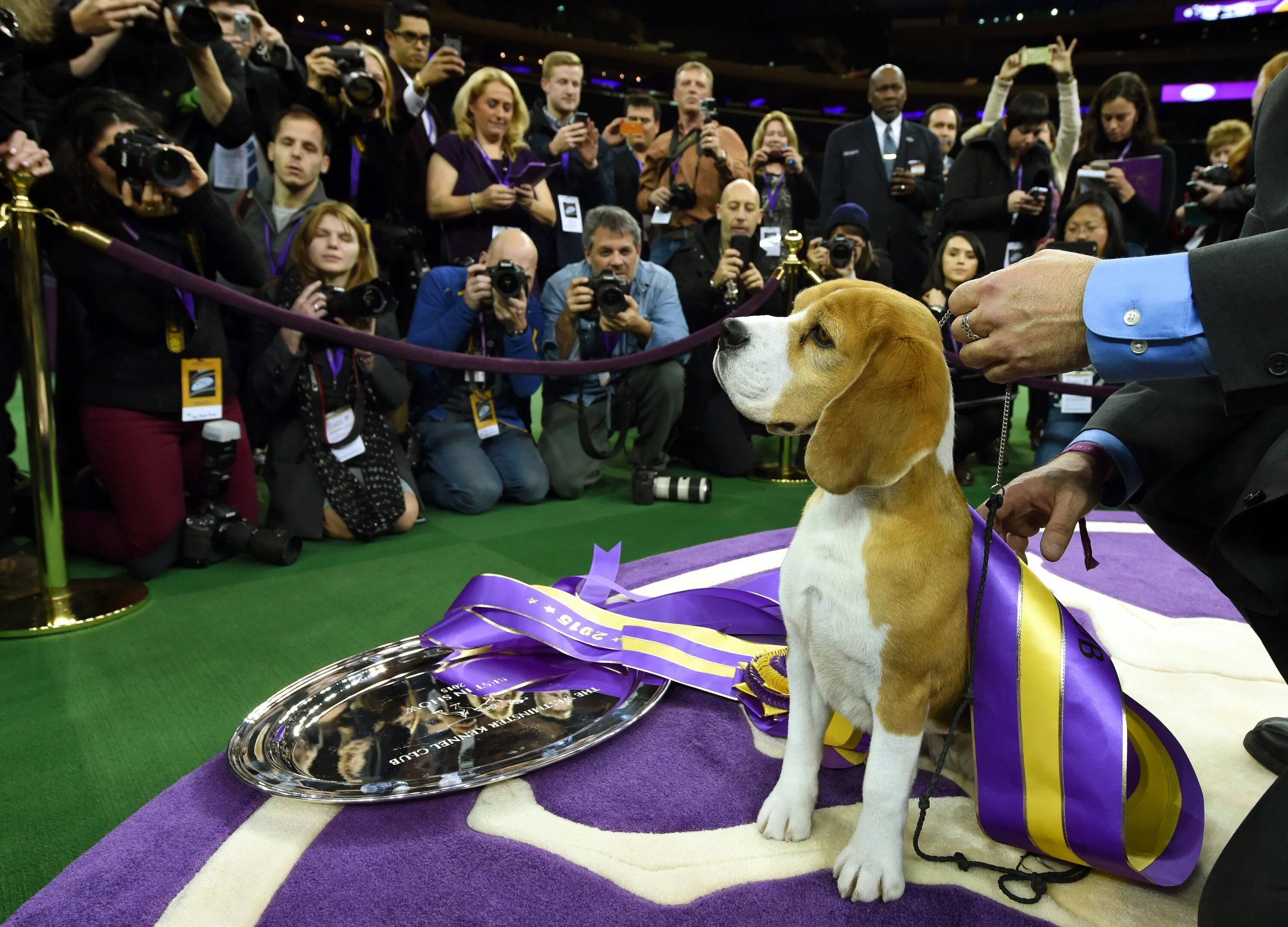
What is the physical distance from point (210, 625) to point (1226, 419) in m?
2.82

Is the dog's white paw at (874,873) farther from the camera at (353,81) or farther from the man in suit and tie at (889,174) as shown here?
the man in suit and tie at (889,174)

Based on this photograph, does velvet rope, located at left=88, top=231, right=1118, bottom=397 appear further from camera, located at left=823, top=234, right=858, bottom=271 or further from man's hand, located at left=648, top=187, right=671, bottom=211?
man's hand, located at left=648, top=187, right=671, bottom=211

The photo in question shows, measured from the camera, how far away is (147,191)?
2.99m

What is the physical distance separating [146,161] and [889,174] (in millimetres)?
5204

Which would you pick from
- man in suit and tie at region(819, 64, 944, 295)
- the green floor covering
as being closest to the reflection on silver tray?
the green floor covering

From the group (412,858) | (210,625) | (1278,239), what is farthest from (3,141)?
(1278,239)

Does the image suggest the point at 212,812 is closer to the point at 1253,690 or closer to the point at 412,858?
the point at 412,858

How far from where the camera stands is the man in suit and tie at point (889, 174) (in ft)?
20.4

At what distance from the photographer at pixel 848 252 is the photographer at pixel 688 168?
723 mm

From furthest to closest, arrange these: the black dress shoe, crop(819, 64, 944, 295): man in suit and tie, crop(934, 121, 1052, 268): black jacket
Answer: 1. crop(819, 64, 944, 295): man in suit and tie
2. crop(934, 121, 1052, 268): black jacket
3. the black dress shoe

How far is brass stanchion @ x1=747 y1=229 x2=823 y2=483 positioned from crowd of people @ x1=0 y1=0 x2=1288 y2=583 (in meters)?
0.18

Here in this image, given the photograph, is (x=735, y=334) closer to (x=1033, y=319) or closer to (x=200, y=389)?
(x=1033, y=319)

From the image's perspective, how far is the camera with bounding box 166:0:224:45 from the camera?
3143 mm

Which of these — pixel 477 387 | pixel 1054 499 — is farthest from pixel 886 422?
pixel 477 387
